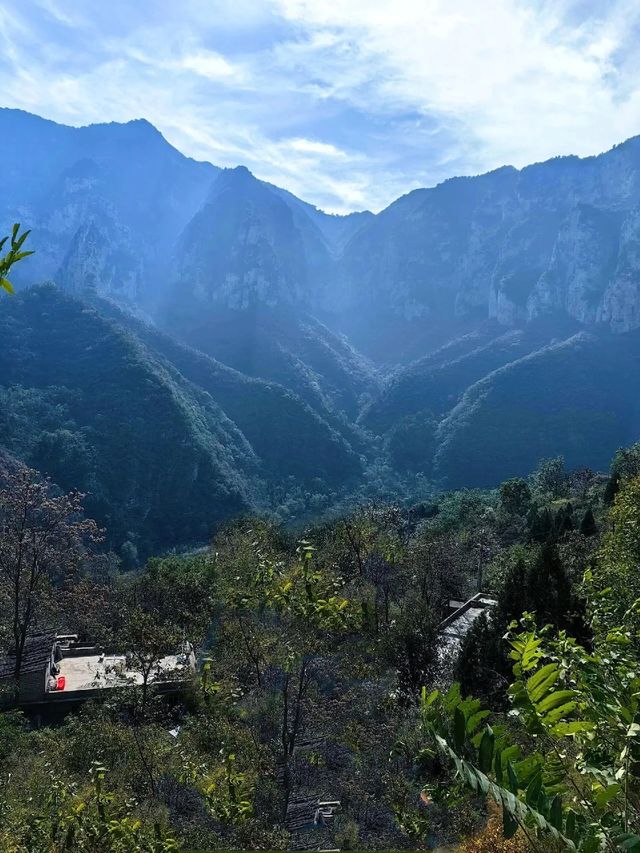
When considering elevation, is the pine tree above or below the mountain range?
below

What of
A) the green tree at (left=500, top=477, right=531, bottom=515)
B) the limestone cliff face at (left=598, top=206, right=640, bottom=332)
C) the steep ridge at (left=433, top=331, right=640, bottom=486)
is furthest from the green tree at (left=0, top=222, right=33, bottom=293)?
the limestone cliff face at (left=598, top=206, right=640, bottom=332)

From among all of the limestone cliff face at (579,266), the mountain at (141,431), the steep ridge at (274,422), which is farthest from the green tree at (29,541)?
the limestone cliff face at (579,266)


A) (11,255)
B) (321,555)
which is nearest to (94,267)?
(321,555)

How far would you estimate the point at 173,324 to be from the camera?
18362 cm

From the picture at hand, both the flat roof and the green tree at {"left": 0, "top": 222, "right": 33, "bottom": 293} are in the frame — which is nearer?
the green tree at {"left": 0, "top": 222, "right": 33, "bottom": 293}

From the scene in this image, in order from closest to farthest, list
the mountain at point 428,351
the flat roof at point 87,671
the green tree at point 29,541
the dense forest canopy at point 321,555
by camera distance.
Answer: the dense forest canopy at point 321,555 < the green tree at point 29,541 < the flat roof at point 87,671 < the mountain at point 428,351

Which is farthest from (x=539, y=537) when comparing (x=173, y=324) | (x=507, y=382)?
(x=173, y=324)

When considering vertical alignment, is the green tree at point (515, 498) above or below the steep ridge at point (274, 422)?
below

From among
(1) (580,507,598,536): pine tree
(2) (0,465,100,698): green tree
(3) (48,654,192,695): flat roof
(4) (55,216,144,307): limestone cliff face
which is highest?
(4) (55,216,144,307): limestone cliff face

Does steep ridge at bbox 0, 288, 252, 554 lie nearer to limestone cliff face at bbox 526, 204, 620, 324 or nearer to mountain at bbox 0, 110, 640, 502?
mountain at bbox 0, 110, 640, 502

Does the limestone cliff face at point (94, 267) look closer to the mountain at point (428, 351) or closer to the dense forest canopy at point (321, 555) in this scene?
the mountain at point (428, 351)

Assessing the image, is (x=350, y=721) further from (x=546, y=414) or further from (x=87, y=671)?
(x=546, y=414)

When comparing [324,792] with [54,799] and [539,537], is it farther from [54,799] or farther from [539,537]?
[539,537]

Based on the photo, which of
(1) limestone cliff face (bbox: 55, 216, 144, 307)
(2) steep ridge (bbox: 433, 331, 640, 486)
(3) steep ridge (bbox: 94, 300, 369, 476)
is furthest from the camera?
(1) limestone cliff face (bbox: 55, 216, 144, 307)
